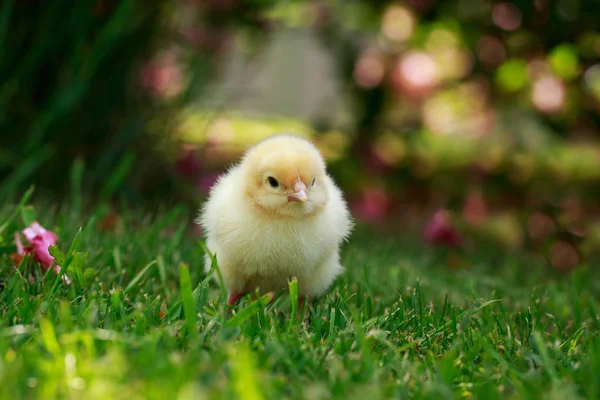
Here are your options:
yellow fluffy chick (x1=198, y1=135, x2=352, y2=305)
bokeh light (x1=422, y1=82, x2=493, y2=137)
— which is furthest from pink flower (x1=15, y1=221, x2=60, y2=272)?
bokeh light (x1=422, y1=82, x2=493, y2=137)

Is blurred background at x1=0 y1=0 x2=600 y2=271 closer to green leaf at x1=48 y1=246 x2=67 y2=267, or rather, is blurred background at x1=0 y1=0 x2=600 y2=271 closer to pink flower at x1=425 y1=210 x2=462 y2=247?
pink flower at x1=425 y1=210 x2=462 y2=247

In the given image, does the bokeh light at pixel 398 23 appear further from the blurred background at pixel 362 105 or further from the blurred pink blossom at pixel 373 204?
the blurred pink blossom at pixel 373 204

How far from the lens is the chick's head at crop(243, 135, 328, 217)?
6.47 feet

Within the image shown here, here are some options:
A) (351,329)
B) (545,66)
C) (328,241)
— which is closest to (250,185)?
(328,241)

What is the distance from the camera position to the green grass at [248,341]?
54.8 inches

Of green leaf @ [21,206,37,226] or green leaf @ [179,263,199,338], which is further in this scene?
green leaf @ [21,206,37,226]

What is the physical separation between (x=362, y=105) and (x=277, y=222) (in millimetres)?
2637

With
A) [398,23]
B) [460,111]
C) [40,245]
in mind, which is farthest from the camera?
[460,111]

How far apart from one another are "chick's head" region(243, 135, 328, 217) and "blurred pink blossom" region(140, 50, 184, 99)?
82.0 inches

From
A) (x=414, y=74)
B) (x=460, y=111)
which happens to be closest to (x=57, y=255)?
(x=414, y=74)

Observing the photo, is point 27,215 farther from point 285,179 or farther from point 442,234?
point 442,234

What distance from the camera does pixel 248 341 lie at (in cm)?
164

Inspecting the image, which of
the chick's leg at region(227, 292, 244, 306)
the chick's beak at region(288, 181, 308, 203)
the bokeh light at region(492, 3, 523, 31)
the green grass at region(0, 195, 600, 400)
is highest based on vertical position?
the bokeh light at region(492, 3, 523, 31)

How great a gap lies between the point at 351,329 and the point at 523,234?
232 centimetres
